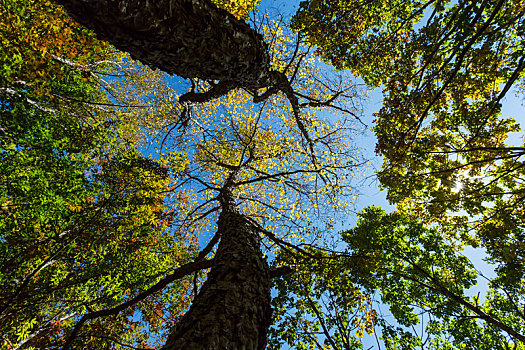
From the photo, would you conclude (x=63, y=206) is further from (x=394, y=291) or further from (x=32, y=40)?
(x=394, y=291)

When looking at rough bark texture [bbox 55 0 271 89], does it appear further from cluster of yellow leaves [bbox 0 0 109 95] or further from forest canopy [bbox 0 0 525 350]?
cluster of yellow leaves [bbox 0 0 109 95]

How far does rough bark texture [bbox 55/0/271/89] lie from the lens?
62.4 inches

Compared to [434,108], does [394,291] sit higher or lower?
lower

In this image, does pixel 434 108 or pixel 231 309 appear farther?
pixel 434 108

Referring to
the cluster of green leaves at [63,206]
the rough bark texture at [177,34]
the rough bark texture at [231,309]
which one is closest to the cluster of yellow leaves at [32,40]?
the cluster of green leaves at [63,206]

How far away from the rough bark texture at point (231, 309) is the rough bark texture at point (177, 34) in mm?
2256

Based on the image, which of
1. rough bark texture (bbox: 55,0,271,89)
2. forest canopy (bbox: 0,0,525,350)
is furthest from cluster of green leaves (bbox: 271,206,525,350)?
rough bark texture (bbox: 55,0,271,89)

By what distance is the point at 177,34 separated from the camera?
1.85 metres

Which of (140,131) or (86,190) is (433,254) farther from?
(140,131)

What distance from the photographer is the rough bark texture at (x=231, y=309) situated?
1.47 meters

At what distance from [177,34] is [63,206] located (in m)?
6.16

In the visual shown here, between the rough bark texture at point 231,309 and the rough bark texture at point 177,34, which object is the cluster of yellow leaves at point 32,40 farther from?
the rough bark texture at point 231,309

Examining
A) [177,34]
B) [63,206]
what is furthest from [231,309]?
[63,206]

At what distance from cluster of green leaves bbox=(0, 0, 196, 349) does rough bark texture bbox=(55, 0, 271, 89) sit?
2.76 meters
